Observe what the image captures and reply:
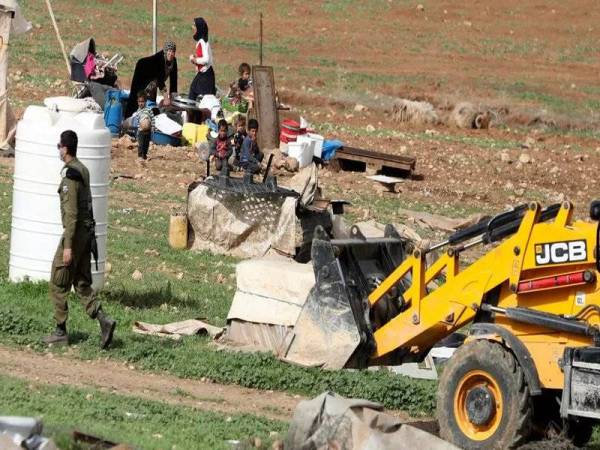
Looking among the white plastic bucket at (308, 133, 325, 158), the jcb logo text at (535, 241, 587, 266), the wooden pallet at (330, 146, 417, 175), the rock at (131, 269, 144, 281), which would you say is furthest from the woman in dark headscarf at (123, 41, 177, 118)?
the jcb logo text at (535, 241, 587, 266)

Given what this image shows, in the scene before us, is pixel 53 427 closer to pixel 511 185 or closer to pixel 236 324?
pixel 236 324

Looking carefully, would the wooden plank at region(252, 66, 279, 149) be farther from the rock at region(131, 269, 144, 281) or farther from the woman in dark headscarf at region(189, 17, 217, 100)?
the rock at region(131, 269, 144, 281)

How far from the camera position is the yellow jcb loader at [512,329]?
9.37 meters

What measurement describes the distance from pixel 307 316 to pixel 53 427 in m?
3.19

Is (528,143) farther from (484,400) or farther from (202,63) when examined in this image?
(484,400)

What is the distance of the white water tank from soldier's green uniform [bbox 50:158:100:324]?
1.27m

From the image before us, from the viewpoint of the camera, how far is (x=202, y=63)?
2536cm

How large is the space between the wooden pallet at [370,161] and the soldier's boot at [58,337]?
12701 mm

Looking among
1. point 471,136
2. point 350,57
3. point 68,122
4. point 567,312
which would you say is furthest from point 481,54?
point 567,312

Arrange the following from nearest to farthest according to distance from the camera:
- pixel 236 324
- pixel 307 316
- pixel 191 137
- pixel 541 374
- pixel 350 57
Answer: pixel 541 374 < pixel 307 316 < pixel 236 324 < pixel 191 137 < pixel 350 57

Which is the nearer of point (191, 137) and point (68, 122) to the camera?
point (68, 122)

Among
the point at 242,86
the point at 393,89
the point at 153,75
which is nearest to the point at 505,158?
the point at 242,86

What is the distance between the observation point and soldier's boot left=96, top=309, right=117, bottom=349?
1194cm

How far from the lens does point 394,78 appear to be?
3684 centimetres
